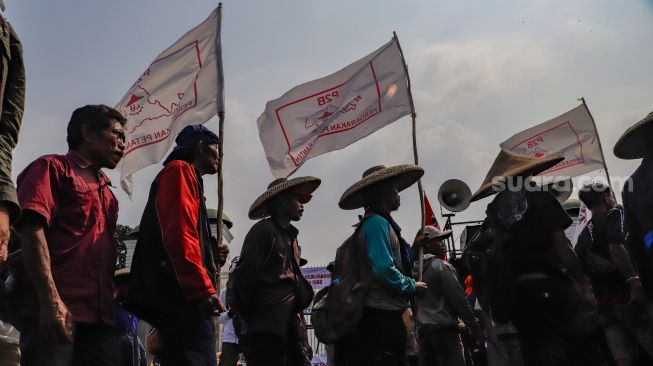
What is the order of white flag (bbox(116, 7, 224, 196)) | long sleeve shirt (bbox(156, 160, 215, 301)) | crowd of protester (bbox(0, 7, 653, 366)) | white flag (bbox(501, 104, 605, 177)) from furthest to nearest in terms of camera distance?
white flag (bbox(501, 104, 605, 177)) < white flag (bbox(116, 7, 224, 196)) < long sleeve shirt (bbox(156, 160, 215, 301)) < crowd of protester (bbox(0, 7, 653, 366))

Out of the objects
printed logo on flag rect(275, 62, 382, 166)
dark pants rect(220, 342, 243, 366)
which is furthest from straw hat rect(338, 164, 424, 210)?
dark pants rect(220, 342, 243, 366)

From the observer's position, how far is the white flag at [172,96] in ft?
29.2

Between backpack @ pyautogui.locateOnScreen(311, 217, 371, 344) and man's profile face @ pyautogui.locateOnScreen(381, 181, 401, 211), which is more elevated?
man's profile face @ pyautogui.locateOnScreen(381, 181, 401, 211)

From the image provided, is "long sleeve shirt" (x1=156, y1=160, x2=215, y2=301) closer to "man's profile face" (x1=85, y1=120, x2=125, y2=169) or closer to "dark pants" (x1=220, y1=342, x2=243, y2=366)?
"man's profile face" (x1=85, y1=120, x2=125, y2=169)

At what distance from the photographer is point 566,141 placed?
1348 cm

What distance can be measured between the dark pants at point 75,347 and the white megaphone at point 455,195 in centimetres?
1200

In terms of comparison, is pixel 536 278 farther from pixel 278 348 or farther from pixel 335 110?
pixel 335 110

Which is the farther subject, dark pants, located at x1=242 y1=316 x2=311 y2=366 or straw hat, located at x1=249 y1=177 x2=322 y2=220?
straw hat, located at x1=249 y1=177 x2=322 y2=220

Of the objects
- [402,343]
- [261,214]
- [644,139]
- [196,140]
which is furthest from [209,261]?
[644,139]

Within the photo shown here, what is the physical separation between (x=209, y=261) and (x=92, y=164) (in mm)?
853

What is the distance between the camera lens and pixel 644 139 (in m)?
5.25

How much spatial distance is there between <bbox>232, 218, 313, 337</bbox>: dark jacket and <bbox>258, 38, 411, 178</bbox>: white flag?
3.29 meters

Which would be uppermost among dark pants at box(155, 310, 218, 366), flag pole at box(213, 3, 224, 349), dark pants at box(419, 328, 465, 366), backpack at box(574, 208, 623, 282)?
flag pole at box(213, 3, 224, 349)

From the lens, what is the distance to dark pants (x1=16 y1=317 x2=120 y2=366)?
11.6 ft
